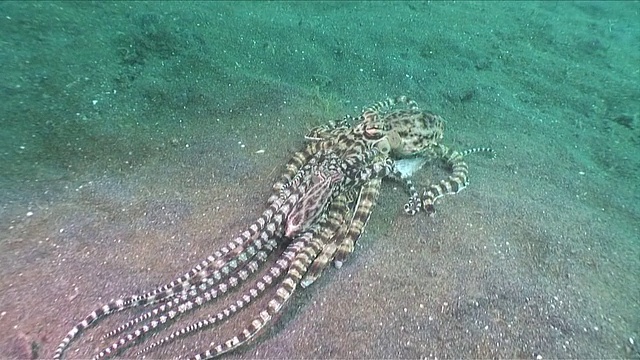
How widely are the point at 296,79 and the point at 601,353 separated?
558 centimetres

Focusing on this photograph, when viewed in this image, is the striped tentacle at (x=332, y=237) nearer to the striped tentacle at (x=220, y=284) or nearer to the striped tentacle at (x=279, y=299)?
the striped tentacle at (x=279, y=299)

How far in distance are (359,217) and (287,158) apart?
1478 mm

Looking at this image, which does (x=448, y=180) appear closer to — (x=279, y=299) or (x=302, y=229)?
(x=302, y=229)

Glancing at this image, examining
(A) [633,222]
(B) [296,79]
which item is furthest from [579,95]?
(B) [296,79]

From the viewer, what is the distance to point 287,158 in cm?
580

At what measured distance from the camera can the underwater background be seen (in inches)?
162

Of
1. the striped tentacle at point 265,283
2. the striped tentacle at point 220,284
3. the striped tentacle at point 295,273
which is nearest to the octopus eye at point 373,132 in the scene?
the striped tentacle at point 295,273

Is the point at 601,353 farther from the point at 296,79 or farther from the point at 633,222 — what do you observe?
the point at 296,79

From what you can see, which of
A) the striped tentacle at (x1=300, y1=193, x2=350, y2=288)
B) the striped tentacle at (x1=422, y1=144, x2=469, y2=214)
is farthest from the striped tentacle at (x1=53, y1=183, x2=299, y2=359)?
the striped tentacle at (x1=422, y1=144, x2=469, y2=214)

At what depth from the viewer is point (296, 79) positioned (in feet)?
24.8

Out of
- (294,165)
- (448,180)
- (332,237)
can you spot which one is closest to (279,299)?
(332,237)

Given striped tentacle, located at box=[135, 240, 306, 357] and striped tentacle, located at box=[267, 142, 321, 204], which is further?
striped tentacle, located at box=[267, 142, 321, 204]

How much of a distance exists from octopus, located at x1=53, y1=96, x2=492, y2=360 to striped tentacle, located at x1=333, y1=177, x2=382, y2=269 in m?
0.01

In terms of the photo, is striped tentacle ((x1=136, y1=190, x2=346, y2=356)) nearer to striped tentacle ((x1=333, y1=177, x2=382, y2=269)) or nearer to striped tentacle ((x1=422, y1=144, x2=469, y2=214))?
striped tentacle ((x1=333, y1=177, x2=382, y2=269))
